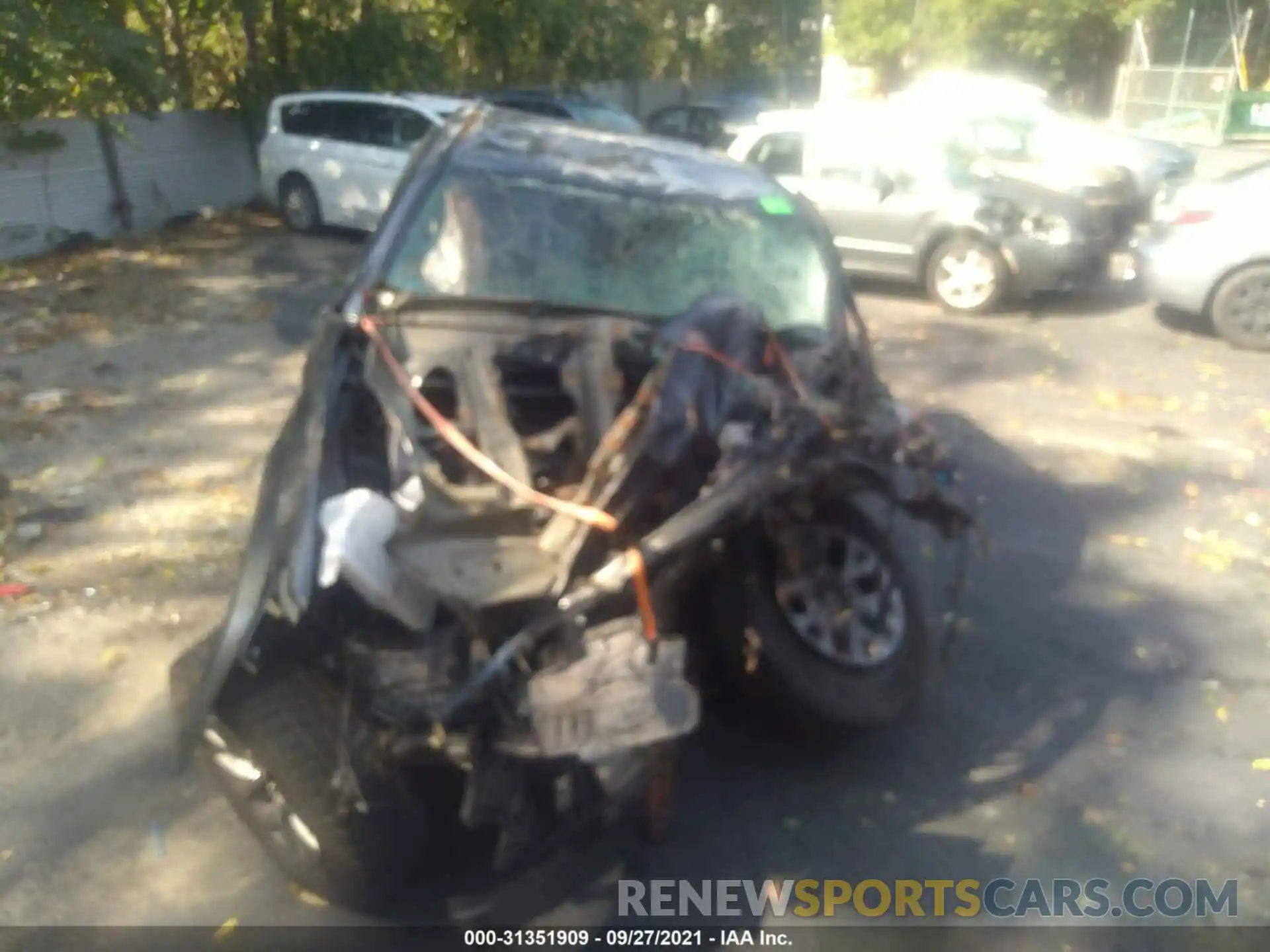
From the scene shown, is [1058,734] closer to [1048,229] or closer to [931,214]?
[1048,229]

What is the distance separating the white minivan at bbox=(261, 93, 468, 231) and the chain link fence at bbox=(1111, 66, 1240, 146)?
19.9 metres

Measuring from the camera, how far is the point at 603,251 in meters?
4.65

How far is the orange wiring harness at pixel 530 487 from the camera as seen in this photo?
119 inches

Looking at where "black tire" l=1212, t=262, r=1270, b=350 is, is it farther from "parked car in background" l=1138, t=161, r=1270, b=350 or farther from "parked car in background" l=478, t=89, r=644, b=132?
"parked car in background" l=478, t=89, r=644, b=132

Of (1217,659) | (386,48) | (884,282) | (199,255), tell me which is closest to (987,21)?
(386,48)

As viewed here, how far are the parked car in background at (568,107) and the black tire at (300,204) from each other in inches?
101

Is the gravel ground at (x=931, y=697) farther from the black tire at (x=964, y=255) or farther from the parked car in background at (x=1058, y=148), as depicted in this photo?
the parked car in background at (x=1058, y=148)

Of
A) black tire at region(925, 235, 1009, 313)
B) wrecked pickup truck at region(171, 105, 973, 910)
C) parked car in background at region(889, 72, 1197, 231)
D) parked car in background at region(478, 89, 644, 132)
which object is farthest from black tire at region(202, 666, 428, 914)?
parked car in background at region(478, 89, 644, 132)

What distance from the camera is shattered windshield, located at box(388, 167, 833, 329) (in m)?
4.51

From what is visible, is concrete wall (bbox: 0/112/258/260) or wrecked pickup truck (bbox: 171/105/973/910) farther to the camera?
concrete wall (bbox: 0/112/258/260)

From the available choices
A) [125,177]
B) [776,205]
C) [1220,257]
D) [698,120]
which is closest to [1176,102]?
[698,120]

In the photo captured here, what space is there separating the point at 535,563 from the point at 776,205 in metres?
2.58

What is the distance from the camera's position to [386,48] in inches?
649

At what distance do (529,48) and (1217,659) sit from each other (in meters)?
17.7
